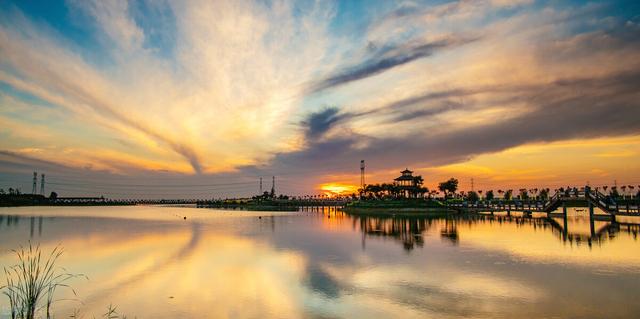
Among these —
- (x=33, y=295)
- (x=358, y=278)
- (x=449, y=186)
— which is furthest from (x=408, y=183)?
(x=33, y=295)

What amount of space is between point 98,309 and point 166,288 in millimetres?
3977

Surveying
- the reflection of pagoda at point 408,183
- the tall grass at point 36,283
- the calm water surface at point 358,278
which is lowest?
the calm water surface at point 358,278

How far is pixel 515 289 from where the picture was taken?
2030 cm

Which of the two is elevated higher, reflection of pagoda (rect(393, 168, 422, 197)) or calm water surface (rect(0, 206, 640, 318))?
reflection of pagoda (rect(393, 168, 422, 197))

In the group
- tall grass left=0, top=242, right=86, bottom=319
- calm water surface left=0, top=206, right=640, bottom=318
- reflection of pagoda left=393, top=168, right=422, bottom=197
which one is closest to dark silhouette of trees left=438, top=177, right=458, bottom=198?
reflection of pagoda left=393, top=168, right=422, bottom=197

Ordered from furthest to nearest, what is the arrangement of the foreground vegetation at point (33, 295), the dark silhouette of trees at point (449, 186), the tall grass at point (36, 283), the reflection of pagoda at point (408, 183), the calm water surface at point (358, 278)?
the dark silhouette of trees at point (449, 186) → the reflection of pagoda at point (408, 183) → the calm water surface at point (358, 278) → the tall grass at point (36, 283) → the foreground vegetation at point (33, 295)

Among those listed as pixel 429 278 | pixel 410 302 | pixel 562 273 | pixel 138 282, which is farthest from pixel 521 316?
pixel 138 282

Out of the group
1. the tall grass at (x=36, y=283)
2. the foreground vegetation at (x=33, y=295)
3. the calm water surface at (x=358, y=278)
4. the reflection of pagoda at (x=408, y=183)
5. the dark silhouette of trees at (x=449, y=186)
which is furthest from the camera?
the dark silhouette of trees at (x=449, y=186)

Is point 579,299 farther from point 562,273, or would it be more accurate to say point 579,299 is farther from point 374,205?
point 374,205

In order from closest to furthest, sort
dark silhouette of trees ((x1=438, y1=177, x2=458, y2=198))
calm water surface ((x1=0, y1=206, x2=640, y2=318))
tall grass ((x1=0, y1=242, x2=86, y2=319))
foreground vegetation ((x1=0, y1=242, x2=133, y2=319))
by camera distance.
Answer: foreground vegetation ((x1=0, y1=242, x2=133, y2=319)) → tall grass ((x1=0, y1=242, x2=86, y2=319)) → calm water surface ((x1=0, y1=206, x2=640, y2=318)) → dark silhouette of trees ((x1=438, y1=177, x2=458, y2=198))

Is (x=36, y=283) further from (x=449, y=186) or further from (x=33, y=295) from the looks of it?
(x=449, y=186)

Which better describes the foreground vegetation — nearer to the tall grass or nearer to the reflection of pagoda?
the tall grass

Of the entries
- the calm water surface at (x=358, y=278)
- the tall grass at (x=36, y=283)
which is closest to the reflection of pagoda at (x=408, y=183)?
the calm water surface at (x=358, y=278)

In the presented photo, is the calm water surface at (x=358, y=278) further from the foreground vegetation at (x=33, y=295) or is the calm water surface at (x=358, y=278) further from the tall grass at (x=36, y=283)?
the tall grass at (x=36, y=283)
